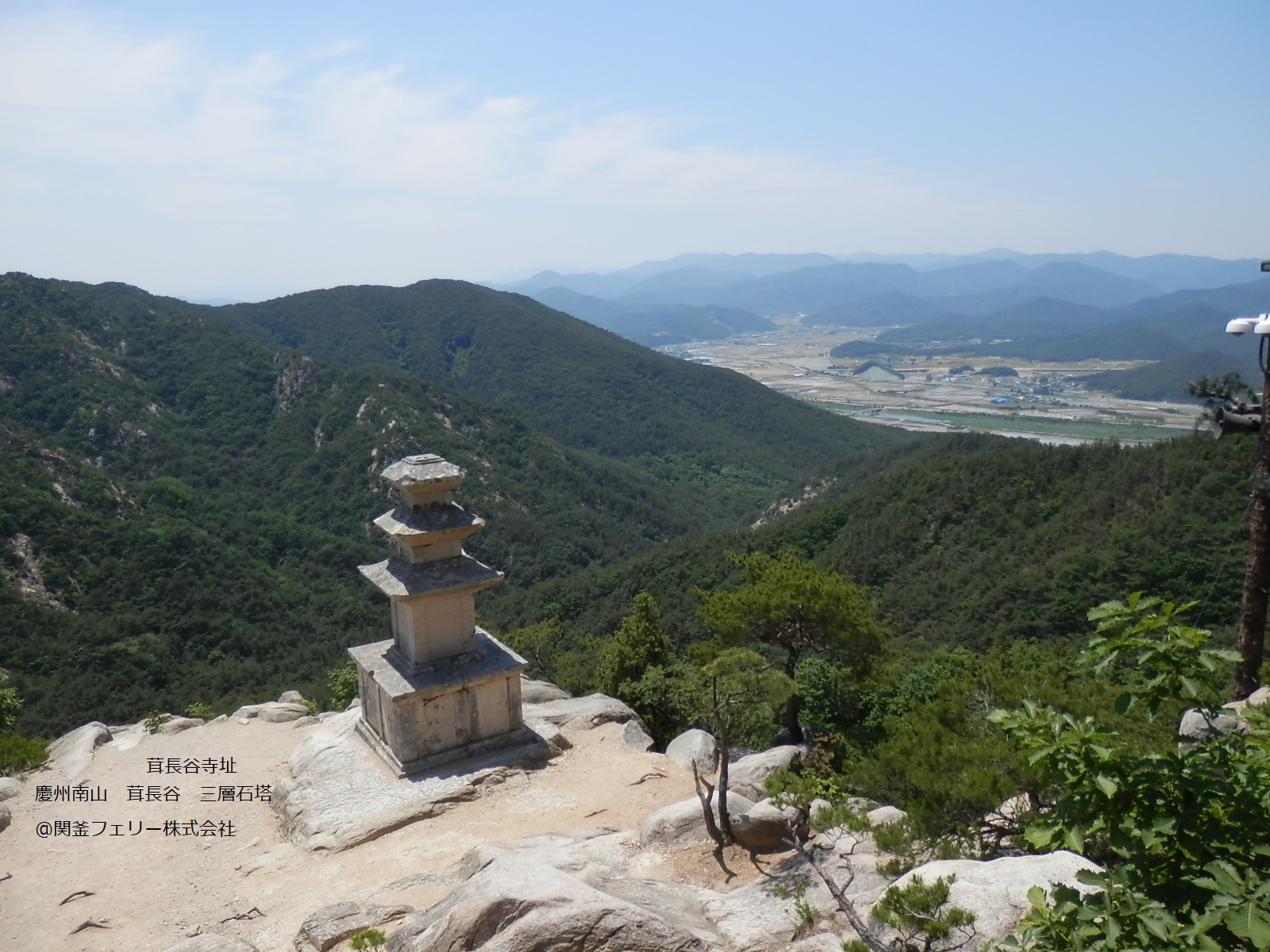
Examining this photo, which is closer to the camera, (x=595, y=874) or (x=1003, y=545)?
(x=595, y=874)

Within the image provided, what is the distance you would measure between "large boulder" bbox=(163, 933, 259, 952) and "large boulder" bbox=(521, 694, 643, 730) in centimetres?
893

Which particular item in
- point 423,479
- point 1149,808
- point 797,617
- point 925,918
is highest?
point 423,479

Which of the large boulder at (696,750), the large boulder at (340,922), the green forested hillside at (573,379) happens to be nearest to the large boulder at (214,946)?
the large boulder at (340,922)

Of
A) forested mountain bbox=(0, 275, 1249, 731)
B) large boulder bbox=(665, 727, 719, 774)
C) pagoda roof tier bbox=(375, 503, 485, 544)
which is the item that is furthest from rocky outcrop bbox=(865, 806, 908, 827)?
forested mountain bbox=(0, 275, 1249, 731)

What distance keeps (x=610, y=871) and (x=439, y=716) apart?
6546 mm

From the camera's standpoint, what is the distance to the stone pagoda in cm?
1598

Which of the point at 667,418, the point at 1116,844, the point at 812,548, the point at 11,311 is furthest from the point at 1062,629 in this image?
the point at 667,418

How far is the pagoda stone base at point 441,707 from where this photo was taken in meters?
15.9

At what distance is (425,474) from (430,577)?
201 cm

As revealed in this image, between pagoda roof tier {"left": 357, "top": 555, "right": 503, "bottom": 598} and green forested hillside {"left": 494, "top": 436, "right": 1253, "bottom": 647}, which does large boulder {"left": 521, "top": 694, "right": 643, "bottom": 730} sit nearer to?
pagoda roof tier {"left": 357, "top": 555, "right": 503, "bottom": 598}

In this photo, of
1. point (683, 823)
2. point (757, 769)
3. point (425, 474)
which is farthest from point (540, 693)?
point (683, 823)

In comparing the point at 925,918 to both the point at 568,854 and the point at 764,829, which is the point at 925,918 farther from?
the point at 568,854

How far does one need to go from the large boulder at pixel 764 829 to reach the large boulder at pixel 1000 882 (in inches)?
120

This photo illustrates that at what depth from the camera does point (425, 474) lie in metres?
16.2
